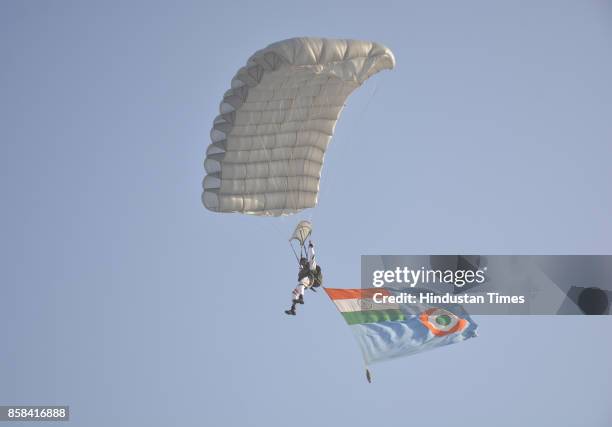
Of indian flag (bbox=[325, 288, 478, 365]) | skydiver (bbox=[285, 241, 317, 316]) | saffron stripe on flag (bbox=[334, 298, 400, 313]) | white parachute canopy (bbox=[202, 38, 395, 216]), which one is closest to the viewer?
white parachute canopy (bbox=[202, 38, 395, 216])

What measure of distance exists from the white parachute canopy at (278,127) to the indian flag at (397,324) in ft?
11.0

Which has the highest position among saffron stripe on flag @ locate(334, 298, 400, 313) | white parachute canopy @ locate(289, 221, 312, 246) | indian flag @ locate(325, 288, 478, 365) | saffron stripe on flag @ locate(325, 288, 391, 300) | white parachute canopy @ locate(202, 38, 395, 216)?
white parachute canopy @ locate(202, 38, 395, 216)

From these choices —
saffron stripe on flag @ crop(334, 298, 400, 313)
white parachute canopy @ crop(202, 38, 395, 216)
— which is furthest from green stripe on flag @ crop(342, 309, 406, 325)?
white parachute canopy @ crop(202, 38, 395, 216)

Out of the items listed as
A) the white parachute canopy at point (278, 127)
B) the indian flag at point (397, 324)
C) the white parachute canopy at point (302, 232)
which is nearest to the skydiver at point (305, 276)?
the white parachute canopy at point (302, 232)

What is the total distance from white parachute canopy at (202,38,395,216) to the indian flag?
336cm

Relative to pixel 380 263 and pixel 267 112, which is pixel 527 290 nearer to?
pixel 380 263

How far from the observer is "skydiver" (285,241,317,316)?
2609 centimetres

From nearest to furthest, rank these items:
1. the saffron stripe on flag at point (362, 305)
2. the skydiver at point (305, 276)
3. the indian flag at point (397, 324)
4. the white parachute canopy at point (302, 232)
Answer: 1. the skydiver at point (305, 276)
2. the indian flag at point (397, 324)
3. the white parachute canopy at point (302, 232)
4. the saffron stripe on flag at point (362, 305)

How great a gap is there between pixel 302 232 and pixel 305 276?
179 cm

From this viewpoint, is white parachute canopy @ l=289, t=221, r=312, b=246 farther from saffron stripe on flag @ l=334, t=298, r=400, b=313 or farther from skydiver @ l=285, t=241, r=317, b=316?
saffron stripe on flag @ l=334, t=298, r=400, b=313

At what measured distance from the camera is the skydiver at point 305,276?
26.1 metres

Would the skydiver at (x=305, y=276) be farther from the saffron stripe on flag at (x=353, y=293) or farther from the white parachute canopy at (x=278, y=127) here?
the white parachute canopy at (x=278, y=127)

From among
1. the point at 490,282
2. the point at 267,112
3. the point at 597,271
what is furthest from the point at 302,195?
the point at 597,271

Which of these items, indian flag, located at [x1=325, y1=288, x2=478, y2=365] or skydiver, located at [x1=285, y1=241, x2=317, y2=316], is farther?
indian flag, located at [x1=325, y1=288, x2=478, y2=365]
